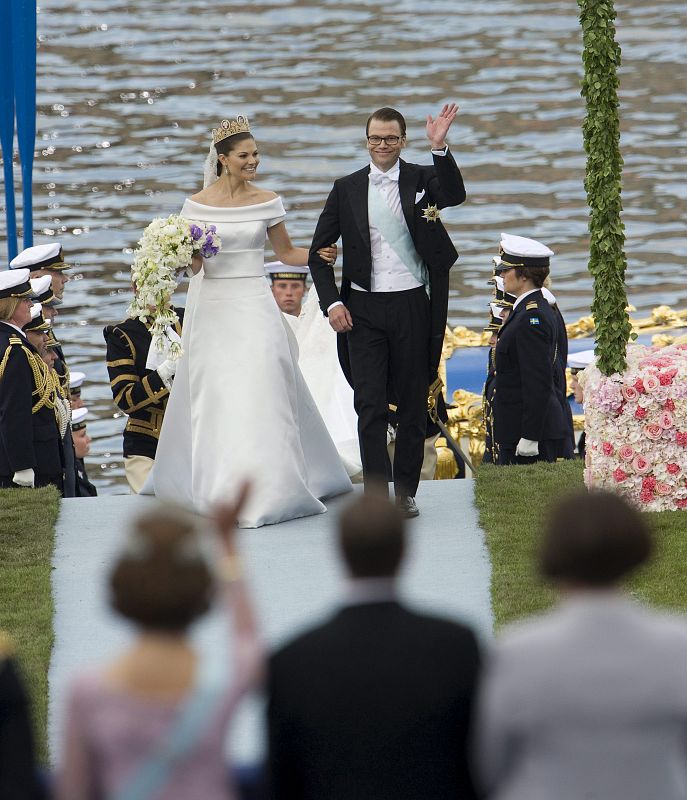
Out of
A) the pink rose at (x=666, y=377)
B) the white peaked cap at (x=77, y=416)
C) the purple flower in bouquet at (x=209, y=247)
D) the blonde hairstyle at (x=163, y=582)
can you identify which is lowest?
the white peaked cap at (x=77, y=416)

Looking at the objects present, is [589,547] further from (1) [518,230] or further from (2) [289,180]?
(2) [289,180]

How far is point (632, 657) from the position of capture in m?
3.03

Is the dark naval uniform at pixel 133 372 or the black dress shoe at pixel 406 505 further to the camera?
the dark naval uniform at pixel 133 372

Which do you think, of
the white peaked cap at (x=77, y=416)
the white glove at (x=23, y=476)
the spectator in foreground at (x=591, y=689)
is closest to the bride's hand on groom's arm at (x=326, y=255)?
the white glove at (x=23, y=476)

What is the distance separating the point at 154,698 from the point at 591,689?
2.34 ft

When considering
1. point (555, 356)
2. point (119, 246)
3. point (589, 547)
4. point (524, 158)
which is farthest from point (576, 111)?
point (589, 547)

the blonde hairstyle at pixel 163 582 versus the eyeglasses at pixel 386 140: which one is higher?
the eyeglasses at pixel 386 140

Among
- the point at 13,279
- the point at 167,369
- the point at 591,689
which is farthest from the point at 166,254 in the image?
the point at 591,689

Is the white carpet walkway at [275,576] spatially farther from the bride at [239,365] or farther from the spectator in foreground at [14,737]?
the spectator in foreground at [14,737]

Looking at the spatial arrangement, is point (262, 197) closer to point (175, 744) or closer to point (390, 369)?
point (390, 369)

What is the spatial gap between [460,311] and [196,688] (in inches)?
618

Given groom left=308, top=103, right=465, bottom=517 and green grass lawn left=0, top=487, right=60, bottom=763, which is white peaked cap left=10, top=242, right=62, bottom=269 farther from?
groom left=308, top=103, right=465, bottom=517

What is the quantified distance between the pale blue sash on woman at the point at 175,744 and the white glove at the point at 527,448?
5612 millimetres

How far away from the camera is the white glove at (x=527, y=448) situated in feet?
28.0
